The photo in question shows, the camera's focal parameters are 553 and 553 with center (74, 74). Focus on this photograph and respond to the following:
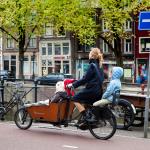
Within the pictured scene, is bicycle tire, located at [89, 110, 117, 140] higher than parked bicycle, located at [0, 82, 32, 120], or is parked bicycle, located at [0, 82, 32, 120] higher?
parked bicycle, located at [0, 82, 32, 120]

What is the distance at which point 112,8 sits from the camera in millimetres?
41344

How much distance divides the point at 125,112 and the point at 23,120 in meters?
2.62

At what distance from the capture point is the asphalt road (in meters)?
11.2

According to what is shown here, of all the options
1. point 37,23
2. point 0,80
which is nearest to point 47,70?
point 37,23

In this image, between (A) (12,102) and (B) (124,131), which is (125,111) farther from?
(A) (12,102)

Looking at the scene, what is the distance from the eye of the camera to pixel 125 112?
46.6 feet

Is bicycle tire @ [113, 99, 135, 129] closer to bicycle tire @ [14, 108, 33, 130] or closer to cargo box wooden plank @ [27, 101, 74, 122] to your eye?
cargo box wooden plank @ [27, 101, 74, 122]

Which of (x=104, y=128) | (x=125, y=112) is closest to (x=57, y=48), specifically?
(x=125, y=112)

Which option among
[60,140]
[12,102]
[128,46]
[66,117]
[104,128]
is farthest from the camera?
[128,46]

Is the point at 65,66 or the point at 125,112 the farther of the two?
the point at 65,66

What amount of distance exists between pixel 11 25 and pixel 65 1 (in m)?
4.87

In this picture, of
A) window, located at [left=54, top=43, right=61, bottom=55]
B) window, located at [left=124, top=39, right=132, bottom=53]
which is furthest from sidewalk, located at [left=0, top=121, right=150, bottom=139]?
window, located at [left=54, top=43, right=61, bottom=55]

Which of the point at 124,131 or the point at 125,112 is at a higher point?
the point at 125,112

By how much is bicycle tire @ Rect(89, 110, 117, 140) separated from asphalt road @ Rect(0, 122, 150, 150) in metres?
0.14
